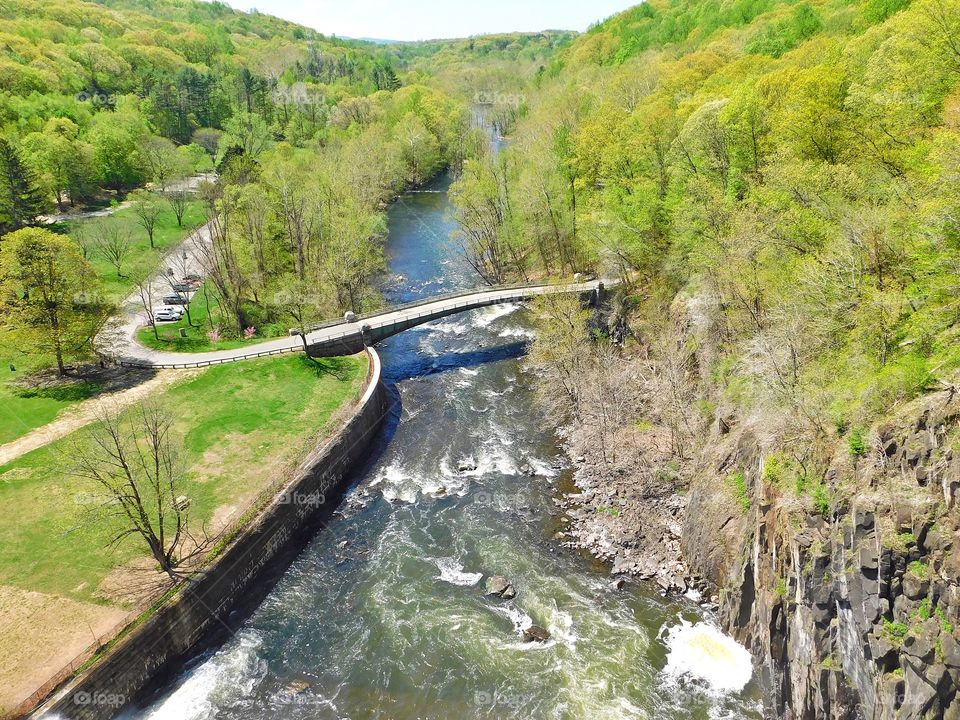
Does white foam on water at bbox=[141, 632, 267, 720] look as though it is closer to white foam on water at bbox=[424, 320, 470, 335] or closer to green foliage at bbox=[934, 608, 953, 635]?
green foliage at bbox=[934, 608, 953, 635]

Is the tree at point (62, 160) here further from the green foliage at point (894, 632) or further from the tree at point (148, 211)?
the green foliage at point (894, 632)

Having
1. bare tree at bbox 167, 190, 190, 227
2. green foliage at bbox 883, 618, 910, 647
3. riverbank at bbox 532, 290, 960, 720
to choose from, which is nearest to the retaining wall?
riverbank at bbox 532, 290, 960, 720

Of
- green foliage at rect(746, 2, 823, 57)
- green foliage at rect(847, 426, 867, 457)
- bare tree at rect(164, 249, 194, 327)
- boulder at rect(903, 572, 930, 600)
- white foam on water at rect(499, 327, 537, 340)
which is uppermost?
green foliage at rect(746, 2, 823, 57)

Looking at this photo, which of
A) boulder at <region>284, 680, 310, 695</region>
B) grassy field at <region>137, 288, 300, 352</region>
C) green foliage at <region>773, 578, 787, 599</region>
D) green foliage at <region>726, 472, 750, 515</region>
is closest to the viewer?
green foliage at <region>773, 578, 787, 599</region>

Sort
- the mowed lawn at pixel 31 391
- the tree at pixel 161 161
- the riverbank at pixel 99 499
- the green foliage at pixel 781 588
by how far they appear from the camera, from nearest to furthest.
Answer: the green foliage at pixel 781 588, the riverbank at pixel 99 499, the mowed lawn at pixel 31 391, the tree at pixel 161 161

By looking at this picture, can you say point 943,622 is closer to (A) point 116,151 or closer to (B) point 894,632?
(B) point 894,632

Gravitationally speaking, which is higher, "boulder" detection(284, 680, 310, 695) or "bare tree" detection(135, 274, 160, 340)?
"bare tree" detection(135, 274, 160, 340)

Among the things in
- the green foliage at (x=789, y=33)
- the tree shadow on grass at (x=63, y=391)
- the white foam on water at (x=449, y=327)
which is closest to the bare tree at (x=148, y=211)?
the tree shadow on grass at (x=63, y=391)

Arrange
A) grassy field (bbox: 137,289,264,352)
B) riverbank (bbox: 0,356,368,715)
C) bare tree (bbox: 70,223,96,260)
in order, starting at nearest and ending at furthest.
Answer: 1. riverbank (bbox: 0,356,368,715)
2. grassy field (bbox: 137,289,264,352)
3. bare tree (bbox: 70,223,96,260)
